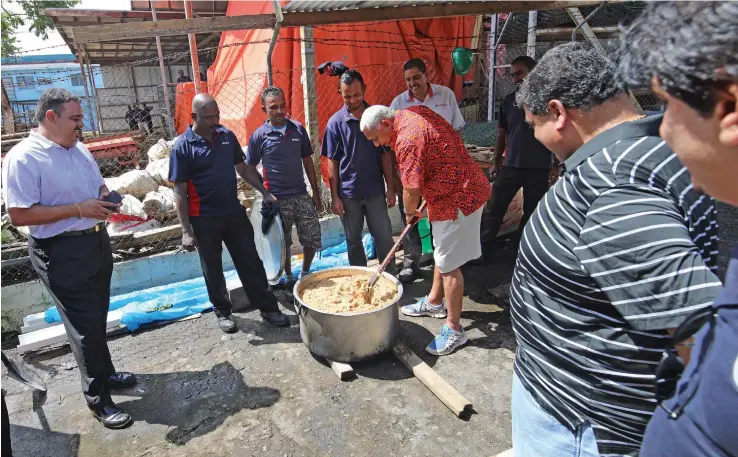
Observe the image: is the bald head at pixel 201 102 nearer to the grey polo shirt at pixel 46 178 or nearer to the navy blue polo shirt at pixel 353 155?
the grey polo shirt at pixel 46 178

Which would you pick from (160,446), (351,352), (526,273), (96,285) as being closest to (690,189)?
(526,273)

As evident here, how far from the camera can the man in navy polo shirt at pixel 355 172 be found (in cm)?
461

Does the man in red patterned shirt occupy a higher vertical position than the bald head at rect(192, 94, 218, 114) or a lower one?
lower

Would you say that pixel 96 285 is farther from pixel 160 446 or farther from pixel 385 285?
pixel 385 285

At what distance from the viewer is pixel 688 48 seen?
2.39ft

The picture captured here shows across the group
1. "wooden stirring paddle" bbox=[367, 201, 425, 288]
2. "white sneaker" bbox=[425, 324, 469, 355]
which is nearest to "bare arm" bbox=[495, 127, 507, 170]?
"wooden stirring paddle" bbox=[367, 201, 425, 288]

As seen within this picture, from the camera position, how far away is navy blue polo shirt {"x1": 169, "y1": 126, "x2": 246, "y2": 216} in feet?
12.8

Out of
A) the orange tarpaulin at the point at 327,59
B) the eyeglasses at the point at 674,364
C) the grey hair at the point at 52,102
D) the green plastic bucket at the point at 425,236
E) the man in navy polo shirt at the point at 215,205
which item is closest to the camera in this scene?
the eyeglasses at the point at 674,364

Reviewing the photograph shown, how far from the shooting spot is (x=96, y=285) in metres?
3.22

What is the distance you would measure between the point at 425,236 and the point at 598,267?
4.39 meters

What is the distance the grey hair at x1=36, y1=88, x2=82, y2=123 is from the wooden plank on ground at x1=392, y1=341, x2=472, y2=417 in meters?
2.94

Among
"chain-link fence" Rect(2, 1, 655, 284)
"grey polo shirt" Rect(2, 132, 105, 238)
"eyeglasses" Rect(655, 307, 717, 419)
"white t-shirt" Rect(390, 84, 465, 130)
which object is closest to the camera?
"eyeglasses" Rect(655, 307, 717, 419)

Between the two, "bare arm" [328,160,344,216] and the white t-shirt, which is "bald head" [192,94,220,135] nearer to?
"bare arm" [328,160,344,216]

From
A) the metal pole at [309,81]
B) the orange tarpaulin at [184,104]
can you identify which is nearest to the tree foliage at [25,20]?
the orange tarpaulin at [184,104]
